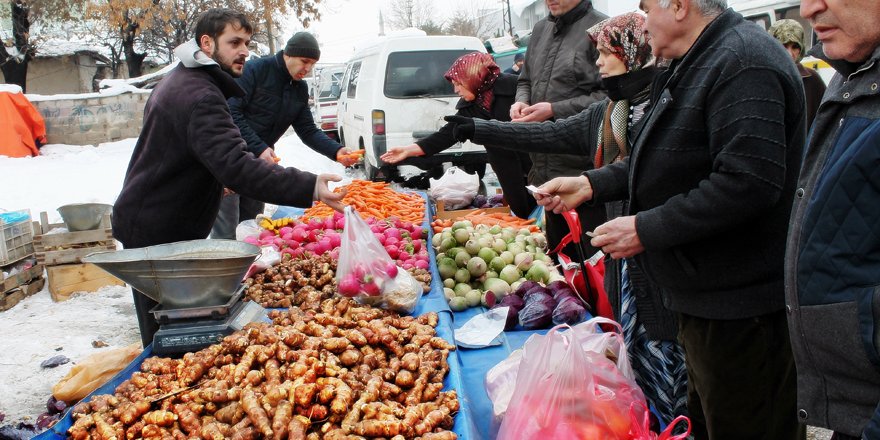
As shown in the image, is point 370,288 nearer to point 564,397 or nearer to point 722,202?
point 564,397

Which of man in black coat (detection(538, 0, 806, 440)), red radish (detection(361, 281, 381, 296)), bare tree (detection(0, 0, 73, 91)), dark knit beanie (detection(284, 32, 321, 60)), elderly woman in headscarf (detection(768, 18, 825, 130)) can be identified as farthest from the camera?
bare tree (detection(0, 0, 73, 91))

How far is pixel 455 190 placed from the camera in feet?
23.6

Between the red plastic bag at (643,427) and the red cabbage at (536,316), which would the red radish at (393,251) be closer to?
the red cabbage at (536,316)

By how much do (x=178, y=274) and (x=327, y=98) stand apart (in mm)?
17242

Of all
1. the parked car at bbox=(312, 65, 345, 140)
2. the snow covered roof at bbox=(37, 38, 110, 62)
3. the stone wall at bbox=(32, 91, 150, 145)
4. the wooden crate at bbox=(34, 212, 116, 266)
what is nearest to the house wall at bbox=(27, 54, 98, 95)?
the snow covered roof at bbox=(37, 38, 110, 62)

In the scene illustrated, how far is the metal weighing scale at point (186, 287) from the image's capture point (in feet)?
7.76

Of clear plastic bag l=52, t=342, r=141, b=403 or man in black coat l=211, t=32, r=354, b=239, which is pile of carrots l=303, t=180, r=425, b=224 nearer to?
man in black coat l=211, t=32, r=354, b=239

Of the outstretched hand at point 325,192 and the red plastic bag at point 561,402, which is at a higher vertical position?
the outstretched hand at point 325,192

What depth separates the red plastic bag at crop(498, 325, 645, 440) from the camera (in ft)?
6.97

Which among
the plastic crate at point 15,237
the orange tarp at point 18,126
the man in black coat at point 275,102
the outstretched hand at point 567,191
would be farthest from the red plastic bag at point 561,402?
the orange tarp at point 18,126

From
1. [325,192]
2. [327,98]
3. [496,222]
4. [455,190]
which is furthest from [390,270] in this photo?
[327,98]

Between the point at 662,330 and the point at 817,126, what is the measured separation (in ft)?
4.42

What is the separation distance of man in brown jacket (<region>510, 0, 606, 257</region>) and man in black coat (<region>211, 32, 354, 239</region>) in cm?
177

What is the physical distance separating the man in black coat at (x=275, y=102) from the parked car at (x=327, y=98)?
404 inches
